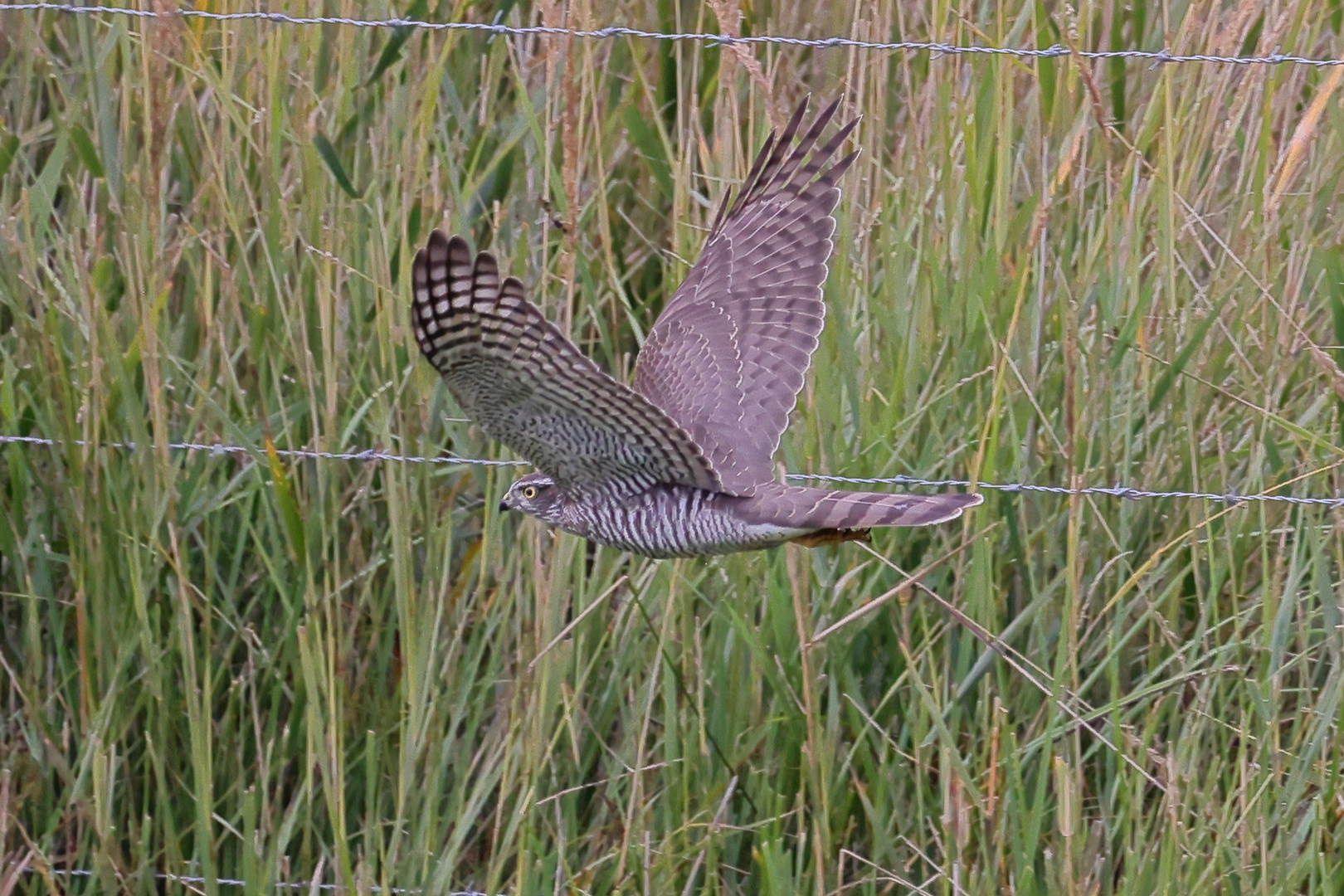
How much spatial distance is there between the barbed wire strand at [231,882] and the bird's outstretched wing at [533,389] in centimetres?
56

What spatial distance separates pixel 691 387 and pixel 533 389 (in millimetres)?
596

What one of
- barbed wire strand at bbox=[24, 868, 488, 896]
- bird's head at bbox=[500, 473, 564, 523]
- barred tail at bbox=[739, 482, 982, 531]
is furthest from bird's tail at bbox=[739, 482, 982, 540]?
barbed wire strand at bbox=[24, 868, 488, 896]

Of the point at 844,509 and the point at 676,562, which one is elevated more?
the point at 844,509

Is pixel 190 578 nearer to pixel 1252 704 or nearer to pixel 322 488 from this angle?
pixel 322 488

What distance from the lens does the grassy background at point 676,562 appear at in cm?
208

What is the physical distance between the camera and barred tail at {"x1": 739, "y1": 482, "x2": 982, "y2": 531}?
1.80 metres

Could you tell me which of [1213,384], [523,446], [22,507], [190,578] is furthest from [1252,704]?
[22,507]

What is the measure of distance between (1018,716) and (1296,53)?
130 cm

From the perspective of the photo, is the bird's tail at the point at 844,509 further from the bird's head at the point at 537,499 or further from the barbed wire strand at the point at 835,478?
the bird's head at the point at 537,499

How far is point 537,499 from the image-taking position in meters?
2.09

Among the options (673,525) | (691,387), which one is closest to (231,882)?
(673,525)

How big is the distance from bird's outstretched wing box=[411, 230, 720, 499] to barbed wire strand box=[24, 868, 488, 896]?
0.56 m

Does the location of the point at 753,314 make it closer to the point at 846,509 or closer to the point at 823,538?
the point at 823,538

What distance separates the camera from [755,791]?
2.25 meters
